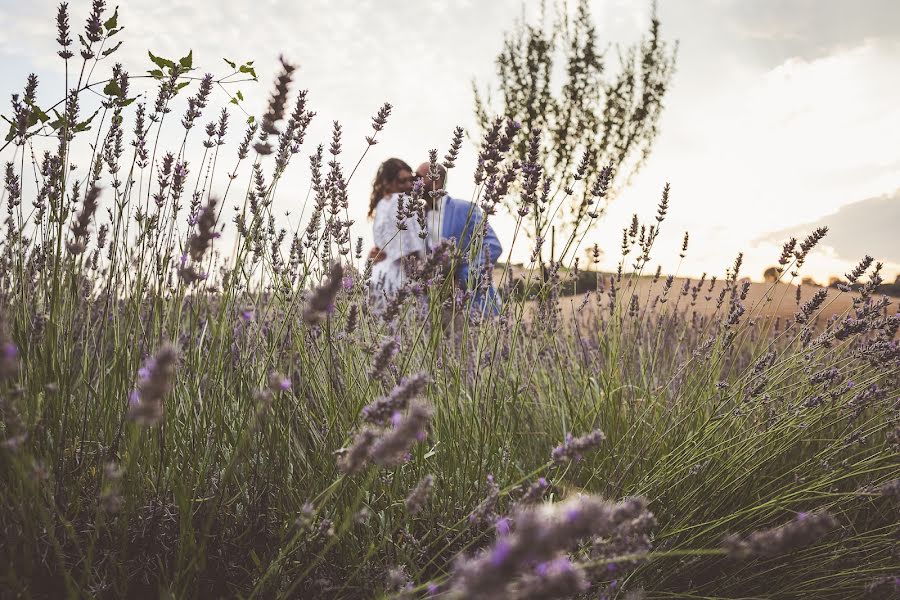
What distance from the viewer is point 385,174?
6559 millimetres

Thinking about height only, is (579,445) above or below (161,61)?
below

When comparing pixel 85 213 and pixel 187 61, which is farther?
pixel 187 61

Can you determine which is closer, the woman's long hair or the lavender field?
the lavender field

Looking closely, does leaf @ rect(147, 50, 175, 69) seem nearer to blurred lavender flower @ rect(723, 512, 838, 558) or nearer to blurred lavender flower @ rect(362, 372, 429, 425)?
blurred lavender flower @ rect(362, 372, 429, 425)

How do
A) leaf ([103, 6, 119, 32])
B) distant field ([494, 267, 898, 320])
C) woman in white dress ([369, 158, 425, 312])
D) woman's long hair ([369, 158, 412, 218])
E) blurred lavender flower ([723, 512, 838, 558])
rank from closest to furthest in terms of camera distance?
blurred lavender flower ([723, 512, 838, 558]) < leaf ([103, 6, 119, 32]) < distant field ([494, 267, 898, 320]) < woman in white dress ([369, 158, 425, 312]) < woman's long hair ([369, 158, 412, 218])

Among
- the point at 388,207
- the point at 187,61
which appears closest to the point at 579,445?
the point at 187,61

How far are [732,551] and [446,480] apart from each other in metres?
1.00

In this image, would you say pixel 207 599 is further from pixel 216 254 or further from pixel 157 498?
pixel 216 254

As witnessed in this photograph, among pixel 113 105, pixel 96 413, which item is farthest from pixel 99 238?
pixel 96 413

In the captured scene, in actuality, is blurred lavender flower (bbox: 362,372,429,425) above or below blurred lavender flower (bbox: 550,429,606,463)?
above

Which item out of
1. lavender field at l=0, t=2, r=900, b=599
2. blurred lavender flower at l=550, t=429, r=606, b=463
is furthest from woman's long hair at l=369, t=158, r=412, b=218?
blurred lavender flower at l=550, t=429, r=606, b=463

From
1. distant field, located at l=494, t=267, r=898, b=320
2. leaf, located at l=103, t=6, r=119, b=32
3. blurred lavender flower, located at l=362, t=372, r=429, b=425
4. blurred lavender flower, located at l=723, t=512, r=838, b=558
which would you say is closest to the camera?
blurred lavender flower, located at l=723, t=512, r=838, b=558

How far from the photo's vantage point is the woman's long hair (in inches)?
256

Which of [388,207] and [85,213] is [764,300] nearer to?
[85,213]
